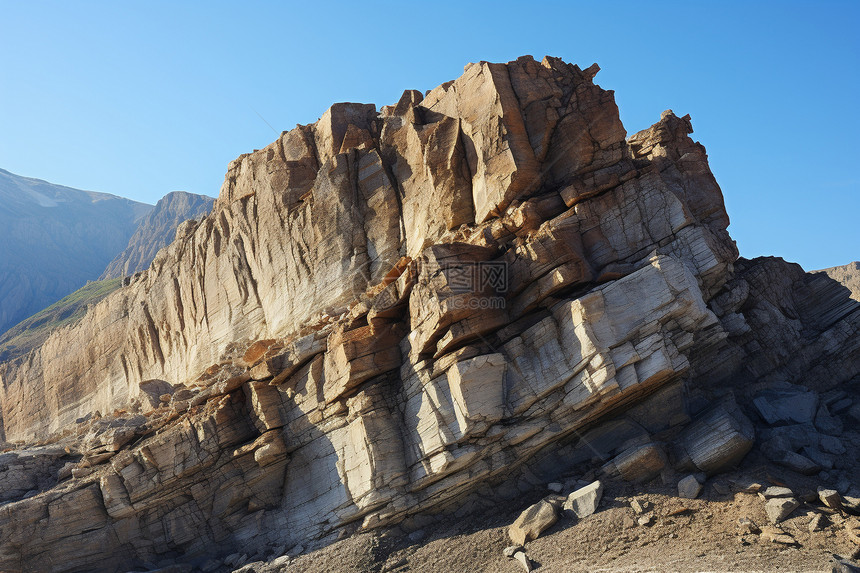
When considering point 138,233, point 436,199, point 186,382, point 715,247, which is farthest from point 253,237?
point 138,233

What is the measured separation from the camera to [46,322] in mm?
108750

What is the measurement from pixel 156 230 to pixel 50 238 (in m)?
25.1

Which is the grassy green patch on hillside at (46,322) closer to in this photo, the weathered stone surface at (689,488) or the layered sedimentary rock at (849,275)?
the weathered stone surface at (689,488)

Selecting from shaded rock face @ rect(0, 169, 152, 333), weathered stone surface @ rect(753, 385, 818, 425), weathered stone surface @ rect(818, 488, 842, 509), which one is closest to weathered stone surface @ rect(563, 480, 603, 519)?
weathered stone surface @ rect(818, 488, 842, 509)

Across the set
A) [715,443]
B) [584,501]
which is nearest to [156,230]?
[584,501]

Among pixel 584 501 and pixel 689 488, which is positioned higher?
pixel 584 501

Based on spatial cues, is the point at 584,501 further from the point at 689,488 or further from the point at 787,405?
the point at 787,405

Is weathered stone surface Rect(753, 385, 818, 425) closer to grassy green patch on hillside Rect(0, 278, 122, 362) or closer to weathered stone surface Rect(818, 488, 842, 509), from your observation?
weathered stone surface Rect(818, 488, 842, 509)

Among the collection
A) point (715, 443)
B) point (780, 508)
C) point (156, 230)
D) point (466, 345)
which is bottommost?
point (780, 508)

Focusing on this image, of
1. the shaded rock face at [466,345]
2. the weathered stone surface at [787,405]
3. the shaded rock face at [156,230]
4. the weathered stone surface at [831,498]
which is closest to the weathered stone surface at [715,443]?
the shaded rock face at [466,345]

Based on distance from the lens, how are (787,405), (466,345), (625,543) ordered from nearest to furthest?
(625,543), (466,345), (787,405)

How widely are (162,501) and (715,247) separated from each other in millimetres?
29709

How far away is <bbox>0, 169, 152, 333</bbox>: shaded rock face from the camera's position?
141 meters

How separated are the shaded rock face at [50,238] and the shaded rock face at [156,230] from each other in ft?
25.7
